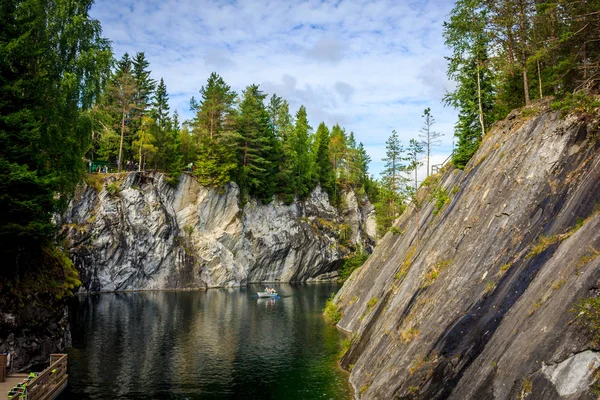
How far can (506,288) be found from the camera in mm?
14883

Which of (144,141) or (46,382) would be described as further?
(144,141)

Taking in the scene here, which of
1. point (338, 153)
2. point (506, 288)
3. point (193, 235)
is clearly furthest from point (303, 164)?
point (506, 288)

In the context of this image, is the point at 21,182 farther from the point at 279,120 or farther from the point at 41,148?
the point at 279,120

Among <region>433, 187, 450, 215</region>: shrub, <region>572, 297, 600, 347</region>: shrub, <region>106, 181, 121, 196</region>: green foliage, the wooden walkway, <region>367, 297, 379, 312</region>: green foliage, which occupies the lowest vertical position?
the wooden walkway

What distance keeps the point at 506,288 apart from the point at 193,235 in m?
63.5

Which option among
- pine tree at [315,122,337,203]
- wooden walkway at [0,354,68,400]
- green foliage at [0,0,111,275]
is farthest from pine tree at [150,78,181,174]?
wooden walkway at [0,354,68,400]

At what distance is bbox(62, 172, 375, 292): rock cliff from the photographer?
204ft

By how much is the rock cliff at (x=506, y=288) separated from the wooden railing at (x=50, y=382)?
46.8 ft

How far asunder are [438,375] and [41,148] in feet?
82.0

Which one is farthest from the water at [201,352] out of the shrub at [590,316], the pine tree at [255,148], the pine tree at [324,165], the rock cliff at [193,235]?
the pine tree at [324,165]

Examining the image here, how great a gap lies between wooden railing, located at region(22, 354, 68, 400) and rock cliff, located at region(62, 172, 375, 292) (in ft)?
135

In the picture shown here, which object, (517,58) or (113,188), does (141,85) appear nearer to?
(113,188)

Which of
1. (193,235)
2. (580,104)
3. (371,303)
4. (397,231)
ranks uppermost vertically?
(580,104)

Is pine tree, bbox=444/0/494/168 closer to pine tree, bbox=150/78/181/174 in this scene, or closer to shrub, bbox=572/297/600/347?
shrub, bbox=572/297/600/347
